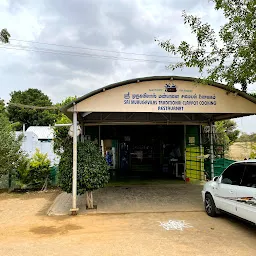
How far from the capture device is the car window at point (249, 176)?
17.6 ft

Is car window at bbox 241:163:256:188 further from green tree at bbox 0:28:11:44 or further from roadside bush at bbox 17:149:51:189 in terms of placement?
green tree at bbox 0:28:11:44

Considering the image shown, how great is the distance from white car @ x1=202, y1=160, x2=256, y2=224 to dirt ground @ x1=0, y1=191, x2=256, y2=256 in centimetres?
41

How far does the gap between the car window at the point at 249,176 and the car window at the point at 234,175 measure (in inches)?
5.8

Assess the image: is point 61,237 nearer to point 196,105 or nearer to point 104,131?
point 196,105

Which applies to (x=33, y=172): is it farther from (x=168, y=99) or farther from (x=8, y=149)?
(x=168, y=99)

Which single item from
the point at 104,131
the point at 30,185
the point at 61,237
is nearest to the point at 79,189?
the point at 61,237

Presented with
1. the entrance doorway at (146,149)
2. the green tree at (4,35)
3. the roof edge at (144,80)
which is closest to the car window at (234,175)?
the roof edge at (144,80)

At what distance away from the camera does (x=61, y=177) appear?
7.61m

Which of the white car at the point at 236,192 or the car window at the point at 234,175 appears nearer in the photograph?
the white car at the point at 236,192

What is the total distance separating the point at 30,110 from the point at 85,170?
38.4 meters

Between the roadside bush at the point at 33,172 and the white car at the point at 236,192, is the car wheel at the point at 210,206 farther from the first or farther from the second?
the roadside bush at the point at 33,172

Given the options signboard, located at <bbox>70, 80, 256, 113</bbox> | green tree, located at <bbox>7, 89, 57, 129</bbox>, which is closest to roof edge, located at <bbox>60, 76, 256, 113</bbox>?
signboard, located at <bbox>70, 80, 256, 113</bbox>

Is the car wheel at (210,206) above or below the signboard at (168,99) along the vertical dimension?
below

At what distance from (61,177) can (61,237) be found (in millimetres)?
2257
